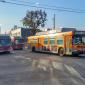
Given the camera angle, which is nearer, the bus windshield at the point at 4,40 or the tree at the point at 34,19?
the bus windshield at the point at 4,40

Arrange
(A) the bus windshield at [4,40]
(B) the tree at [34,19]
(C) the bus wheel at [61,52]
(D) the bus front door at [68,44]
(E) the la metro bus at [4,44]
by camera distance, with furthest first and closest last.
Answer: (B) the tree at [34,19], (A) the bus windshield at [4,40], (E) the la metro bus at [4,44], (C) the bus wheel at [61,52], (D) the bus front door at [68,44]

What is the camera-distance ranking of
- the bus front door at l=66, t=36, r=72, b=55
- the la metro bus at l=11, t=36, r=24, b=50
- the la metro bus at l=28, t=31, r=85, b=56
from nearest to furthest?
the la metro bus at l=28, t=31, r=85, b=56
the bus front door at l=66, t=36, r=72, b=55
the la metro bus at l=11, t=36, r=24, b=50

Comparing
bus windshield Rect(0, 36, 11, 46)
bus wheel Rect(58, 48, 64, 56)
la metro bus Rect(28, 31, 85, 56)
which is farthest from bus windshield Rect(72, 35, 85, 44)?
bus windshield Rect(0, 36, 11, 46)

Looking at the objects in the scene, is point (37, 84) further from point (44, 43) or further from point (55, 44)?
point (44, 43)

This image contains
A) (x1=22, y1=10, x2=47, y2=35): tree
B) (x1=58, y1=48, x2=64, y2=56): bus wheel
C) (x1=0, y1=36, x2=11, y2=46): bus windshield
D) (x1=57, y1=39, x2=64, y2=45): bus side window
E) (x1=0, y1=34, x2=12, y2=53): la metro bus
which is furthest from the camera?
(x1=22, y1=10, x2=47, y2=35): tree

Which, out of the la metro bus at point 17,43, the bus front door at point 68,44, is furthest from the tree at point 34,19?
the bus front door at point 68,44

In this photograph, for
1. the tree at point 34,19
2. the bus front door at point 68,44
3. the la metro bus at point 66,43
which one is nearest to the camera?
the la metro bus at point 66,43

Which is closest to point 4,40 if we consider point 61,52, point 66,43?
point 61,52

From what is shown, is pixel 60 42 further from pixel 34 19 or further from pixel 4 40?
pixel 34 19

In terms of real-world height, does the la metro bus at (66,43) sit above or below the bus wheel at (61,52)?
above

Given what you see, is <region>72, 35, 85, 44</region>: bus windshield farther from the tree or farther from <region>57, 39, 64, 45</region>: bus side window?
the tree

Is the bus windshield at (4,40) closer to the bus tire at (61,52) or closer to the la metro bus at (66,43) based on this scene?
the la metro bus at (66,43)

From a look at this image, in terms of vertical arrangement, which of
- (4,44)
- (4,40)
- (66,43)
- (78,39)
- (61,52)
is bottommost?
(61,52)

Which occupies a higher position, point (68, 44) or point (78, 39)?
point (78, 39)
